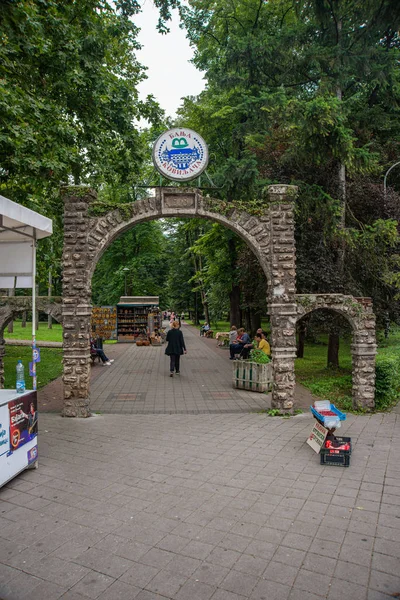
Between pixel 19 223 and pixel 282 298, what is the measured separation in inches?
234

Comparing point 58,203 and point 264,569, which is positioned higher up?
point 58,203

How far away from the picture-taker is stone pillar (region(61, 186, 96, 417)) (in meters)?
9.54

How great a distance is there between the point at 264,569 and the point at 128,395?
8512 millimetres

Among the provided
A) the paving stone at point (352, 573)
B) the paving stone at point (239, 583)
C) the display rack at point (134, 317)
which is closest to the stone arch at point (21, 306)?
the paving stone at point (239, 583)

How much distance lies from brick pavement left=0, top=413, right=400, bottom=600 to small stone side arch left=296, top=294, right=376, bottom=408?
6.69 feet

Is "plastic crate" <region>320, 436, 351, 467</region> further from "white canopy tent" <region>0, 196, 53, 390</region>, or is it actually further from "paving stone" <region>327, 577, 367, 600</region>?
"white canopy tent" <region>0, 196, 53, 390</region>

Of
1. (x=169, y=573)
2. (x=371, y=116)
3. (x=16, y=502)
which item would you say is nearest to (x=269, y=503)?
(x=169, y=573)

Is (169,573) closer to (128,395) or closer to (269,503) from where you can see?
(269,503)

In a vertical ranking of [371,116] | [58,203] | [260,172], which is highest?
[371,116]


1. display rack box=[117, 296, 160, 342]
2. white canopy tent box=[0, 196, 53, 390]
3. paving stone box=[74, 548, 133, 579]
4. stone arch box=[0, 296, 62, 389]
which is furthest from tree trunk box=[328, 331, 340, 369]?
display rack box=[117, 296, 160, 342]

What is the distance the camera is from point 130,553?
4121 mm

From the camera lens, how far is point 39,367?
55.8 feet

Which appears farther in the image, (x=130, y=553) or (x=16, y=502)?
(x=16, y=502)

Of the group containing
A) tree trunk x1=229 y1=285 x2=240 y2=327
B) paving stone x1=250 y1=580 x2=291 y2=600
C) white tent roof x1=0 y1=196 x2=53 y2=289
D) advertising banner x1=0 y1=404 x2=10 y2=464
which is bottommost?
paving stone x1=250 y1=580 x2=291 y2=600
